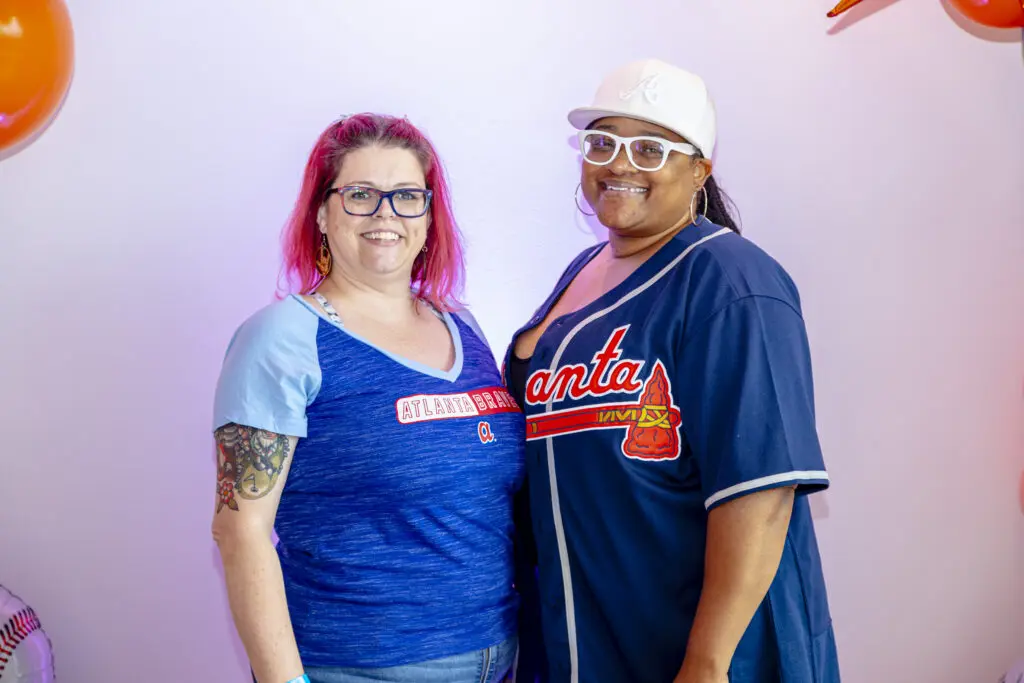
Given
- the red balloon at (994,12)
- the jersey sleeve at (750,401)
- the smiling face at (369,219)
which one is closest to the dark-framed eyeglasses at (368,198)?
the smiling face at (369,219)

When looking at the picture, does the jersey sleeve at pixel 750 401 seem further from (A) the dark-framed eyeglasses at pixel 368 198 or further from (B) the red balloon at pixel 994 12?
(B) the red balloon at pixel 994 12

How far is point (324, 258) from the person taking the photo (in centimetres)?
196

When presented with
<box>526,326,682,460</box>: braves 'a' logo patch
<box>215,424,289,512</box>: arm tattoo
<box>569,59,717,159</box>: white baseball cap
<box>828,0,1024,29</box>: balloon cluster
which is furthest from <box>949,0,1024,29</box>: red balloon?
<box>215,424,289,512</box>: arm tattoo

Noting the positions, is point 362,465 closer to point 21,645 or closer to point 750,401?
point 750,401

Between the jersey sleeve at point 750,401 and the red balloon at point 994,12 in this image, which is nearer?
the jersey sleeve at point 750,401

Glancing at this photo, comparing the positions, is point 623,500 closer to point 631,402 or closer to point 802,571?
point 631,402

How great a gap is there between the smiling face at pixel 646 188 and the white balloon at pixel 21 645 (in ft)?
5.18

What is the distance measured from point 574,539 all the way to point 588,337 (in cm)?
38

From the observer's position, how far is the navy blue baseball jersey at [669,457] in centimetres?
160

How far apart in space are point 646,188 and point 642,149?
0.25 feet

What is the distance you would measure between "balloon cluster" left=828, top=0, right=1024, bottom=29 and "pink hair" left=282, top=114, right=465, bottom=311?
1.39m

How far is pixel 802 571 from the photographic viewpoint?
5.64 ft

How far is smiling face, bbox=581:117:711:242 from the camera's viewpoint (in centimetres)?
188

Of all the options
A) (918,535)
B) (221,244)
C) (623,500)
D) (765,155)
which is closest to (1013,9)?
(765,155)
